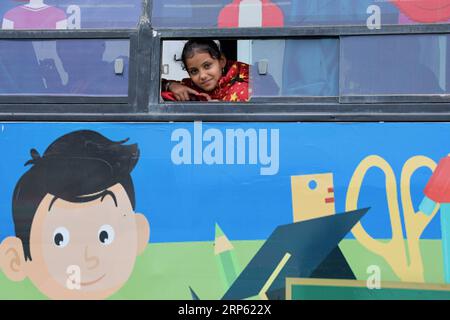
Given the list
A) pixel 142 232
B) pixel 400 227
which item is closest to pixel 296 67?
pixel 400 227

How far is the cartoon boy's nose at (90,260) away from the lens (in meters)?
2.93

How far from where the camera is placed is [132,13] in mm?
3016

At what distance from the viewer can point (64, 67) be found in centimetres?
305

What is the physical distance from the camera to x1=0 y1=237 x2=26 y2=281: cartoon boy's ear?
9.72ft

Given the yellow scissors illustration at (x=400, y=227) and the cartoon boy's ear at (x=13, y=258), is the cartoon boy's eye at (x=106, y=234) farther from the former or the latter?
the yellow scissors illustration at (x=400, y=227)

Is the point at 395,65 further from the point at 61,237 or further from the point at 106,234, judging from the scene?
the point at 61,237

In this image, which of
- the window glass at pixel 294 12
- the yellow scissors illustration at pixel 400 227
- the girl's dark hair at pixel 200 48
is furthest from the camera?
the girl's dark hair at pixel 200 48

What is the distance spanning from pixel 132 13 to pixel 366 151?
1.22 m

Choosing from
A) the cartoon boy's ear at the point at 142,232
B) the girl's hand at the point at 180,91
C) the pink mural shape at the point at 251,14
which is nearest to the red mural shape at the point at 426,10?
the pink mural shape at the point at 251,14

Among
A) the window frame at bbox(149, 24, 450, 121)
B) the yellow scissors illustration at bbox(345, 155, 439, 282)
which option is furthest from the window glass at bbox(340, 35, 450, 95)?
the yellow scissors illustration at bbox(345, 155, 439, 282)

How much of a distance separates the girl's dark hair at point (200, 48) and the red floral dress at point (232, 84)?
77 mm

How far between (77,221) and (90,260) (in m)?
0.18
